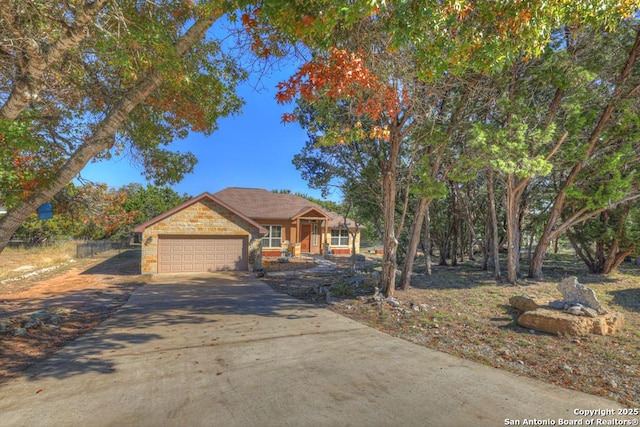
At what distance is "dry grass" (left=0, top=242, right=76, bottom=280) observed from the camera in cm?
1507

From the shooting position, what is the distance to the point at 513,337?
627cm

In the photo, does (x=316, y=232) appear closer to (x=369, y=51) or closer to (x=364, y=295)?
(x=364, y=295)

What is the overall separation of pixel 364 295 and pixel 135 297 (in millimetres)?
7547

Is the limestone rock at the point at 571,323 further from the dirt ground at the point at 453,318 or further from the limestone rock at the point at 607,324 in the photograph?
the dirt ground at the point at 453,318

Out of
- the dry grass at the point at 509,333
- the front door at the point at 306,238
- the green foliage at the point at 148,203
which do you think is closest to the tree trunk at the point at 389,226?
the dry grass at the point at 509,333

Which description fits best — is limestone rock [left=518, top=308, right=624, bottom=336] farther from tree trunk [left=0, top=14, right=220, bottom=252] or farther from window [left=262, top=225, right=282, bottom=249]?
window [left=262, top=225, right=282, bottom=249]

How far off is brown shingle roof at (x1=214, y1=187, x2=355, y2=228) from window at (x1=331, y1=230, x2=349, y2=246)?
109 cm

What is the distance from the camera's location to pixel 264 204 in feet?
84.9

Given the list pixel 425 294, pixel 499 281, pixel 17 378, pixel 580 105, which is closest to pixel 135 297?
pixel 17 378

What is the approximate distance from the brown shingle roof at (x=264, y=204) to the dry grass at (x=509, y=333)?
1242cm

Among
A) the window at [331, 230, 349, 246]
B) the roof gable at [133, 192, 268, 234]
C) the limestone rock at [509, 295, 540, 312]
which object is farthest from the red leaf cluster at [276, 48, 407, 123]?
the window at [331, 230, 349, 246]

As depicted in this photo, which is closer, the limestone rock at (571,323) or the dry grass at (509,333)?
the dry grass at (509,333)

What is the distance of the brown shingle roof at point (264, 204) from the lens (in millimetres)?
24141

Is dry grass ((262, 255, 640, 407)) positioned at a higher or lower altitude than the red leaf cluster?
lower
